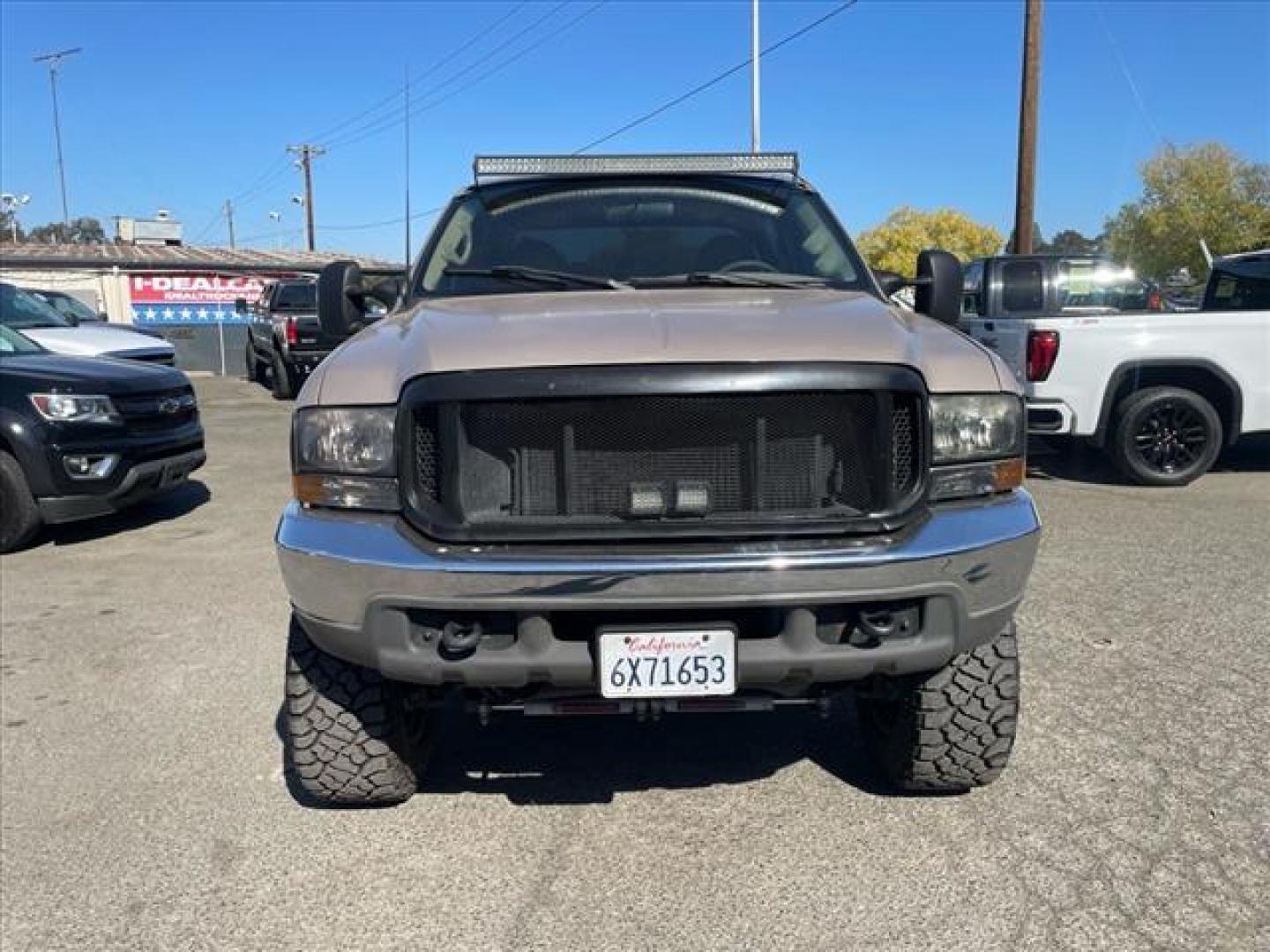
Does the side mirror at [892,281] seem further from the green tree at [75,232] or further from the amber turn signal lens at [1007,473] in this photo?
the green tree at [75,232]

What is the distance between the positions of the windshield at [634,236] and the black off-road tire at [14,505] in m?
4.31

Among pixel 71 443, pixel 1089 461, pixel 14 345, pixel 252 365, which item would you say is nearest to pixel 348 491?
pixel 71 443

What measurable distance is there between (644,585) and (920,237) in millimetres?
67694

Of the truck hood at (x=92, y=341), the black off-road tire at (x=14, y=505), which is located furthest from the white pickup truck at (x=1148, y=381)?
the truck hood at (x=92, y=341)

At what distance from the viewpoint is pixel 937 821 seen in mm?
3135

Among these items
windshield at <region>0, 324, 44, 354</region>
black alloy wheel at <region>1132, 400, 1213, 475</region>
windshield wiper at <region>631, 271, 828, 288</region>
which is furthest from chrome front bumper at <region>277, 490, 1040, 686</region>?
black alloy wheel at <region>1132, 400, 1213, 475</region>

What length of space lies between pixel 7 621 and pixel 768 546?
4535 mm

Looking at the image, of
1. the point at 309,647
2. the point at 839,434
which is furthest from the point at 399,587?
the point at 839,434

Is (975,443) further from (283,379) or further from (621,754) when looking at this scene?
(283,379)

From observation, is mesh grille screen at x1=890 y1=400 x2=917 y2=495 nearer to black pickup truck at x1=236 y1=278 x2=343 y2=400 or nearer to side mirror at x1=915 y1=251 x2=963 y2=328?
side mirror at x1=915 y1=251 x2=963 y2=328

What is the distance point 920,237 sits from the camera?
66062mm

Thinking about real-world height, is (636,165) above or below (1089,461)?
above

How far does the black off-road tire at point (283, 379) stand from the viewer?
17844 mm

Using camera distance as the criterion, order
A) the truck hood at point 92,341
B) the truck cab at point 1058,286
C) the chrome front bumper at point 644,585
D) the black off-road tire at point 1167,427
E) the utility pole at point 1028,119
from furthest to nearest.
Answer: the utility pole at point 1028,119 → the truck hood at point 92,341 → the truck cab at point 1058,286 → the black off-road tire at point 1167,427 → the chrome front bumper at point 644,585
